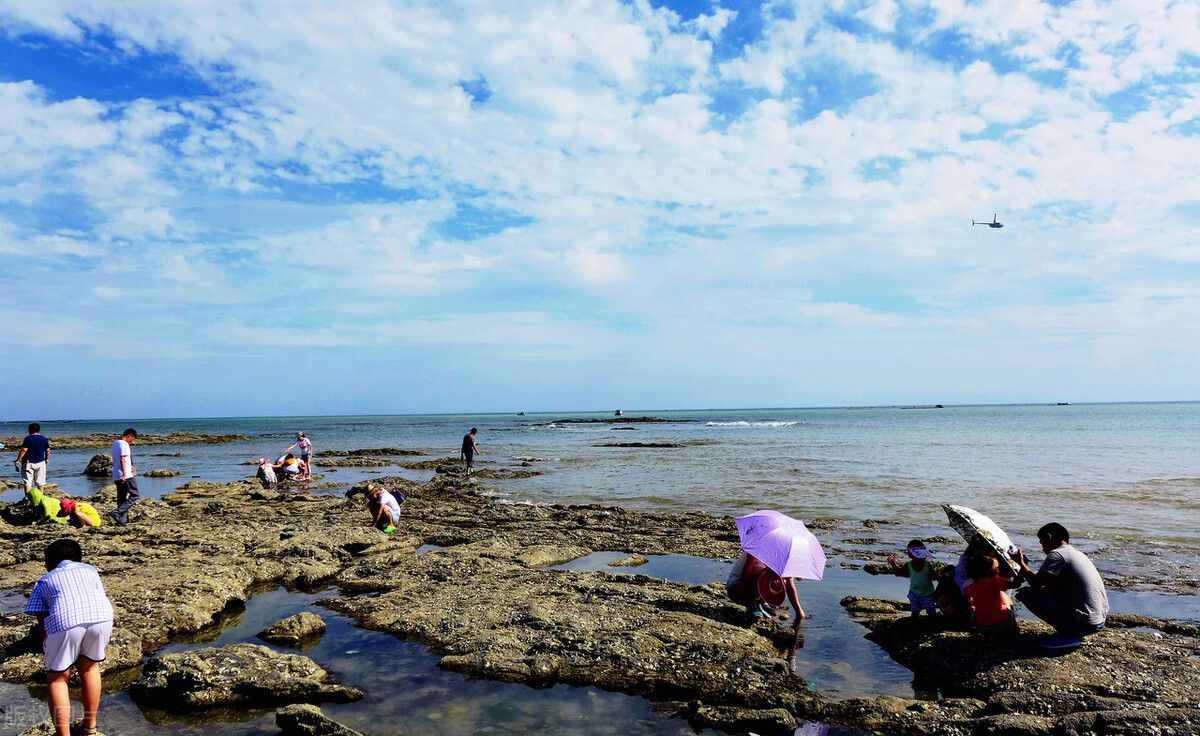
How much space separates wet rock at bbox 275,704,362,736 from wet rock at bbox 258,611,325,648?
2.36 m

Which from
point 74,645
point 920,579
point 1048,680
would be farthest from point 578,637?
point 1048,680

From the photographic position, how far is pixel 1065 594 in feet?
24.6

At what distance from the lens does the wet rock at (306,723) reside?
5727 mm

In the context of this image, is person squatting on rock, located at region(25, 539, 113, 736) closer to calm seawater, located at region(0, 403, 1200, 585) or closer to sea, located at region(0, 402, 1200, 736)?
sea, located at region(0, 402, 1200, 736)

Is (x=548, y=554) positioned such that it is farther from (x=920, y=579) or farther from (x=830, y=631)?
(x=920, y=579)

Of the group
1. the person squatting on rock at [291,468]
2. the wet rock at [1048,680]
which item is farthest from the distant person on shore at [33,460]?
the wet rock at [1048,680]

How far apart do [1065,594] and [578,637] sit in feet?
19.0

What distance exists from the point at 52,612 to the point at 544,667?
4.72 m

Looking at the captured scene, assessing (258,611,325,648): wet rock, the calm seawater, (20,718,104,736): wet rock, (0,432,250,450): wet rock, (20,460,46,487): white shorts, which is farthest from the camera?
(0,432,250,450): wet rock

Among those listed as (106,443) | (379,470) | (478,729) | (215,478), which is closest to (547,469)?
(379,470)

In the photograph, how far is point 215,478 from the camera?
102 feet

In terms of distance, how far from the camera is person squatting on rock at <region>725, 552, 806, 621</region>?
9258mm

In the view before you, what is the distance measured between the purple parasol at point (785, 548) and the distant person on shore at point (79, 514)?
1529 cm

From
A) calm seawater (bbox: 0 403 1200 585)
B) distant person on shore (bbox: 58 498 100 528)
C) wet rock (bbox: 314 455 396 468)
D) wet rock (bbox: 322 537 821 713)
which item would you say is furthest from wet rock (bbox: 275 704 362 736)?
wet rock (bbox: 314 455 396 468)
